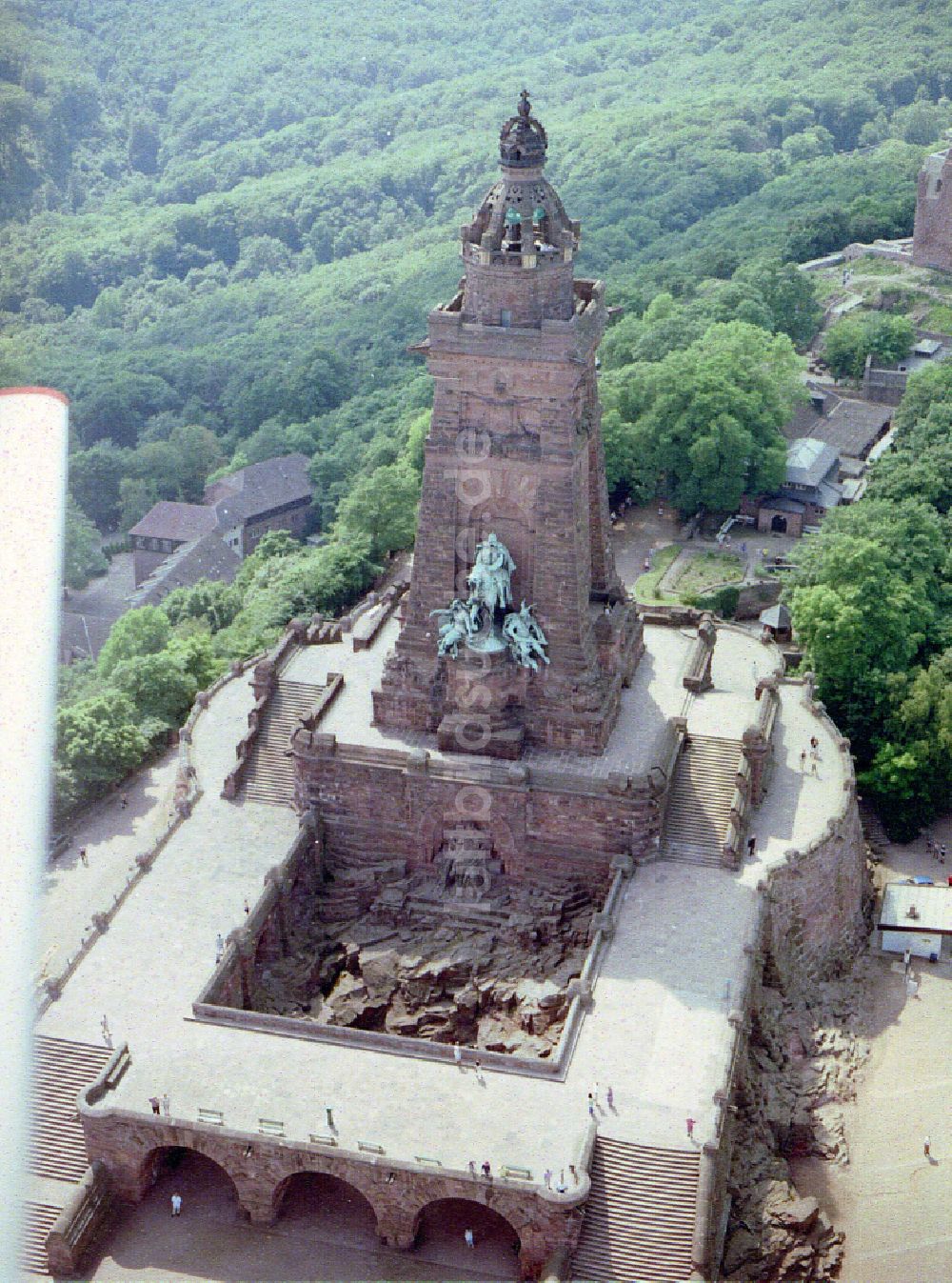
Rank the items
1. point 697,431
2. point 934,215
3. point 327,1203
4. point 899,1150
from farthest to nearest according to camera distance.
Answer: point 934,215, point 697,431, point 899,1150, point 327,1203

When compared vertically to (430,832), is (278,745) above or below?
above

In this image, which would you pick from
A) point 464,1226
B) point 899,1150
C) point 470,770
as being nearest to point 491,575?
point 470,770

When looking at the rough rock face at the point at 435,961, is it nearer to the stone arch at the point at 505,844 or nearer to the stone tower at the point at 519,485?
the stone arch at the point at 505,844

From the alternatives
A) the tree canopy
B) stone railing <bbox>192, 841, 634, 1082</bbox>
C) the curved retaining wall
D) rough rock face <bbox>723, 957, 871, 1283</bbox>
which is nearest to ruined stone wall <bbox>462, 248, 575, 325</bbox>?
stone railing <bbox>192, 841, 634, 1082</bbox>

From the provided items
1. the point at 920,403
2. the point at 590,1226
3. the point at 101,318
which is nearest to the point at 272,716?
the point at 590,1226

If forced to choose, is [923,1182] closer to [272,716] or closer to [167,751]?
[272,716]

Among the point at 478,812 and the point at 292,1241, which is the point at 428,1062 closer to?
the point at 292,1241
